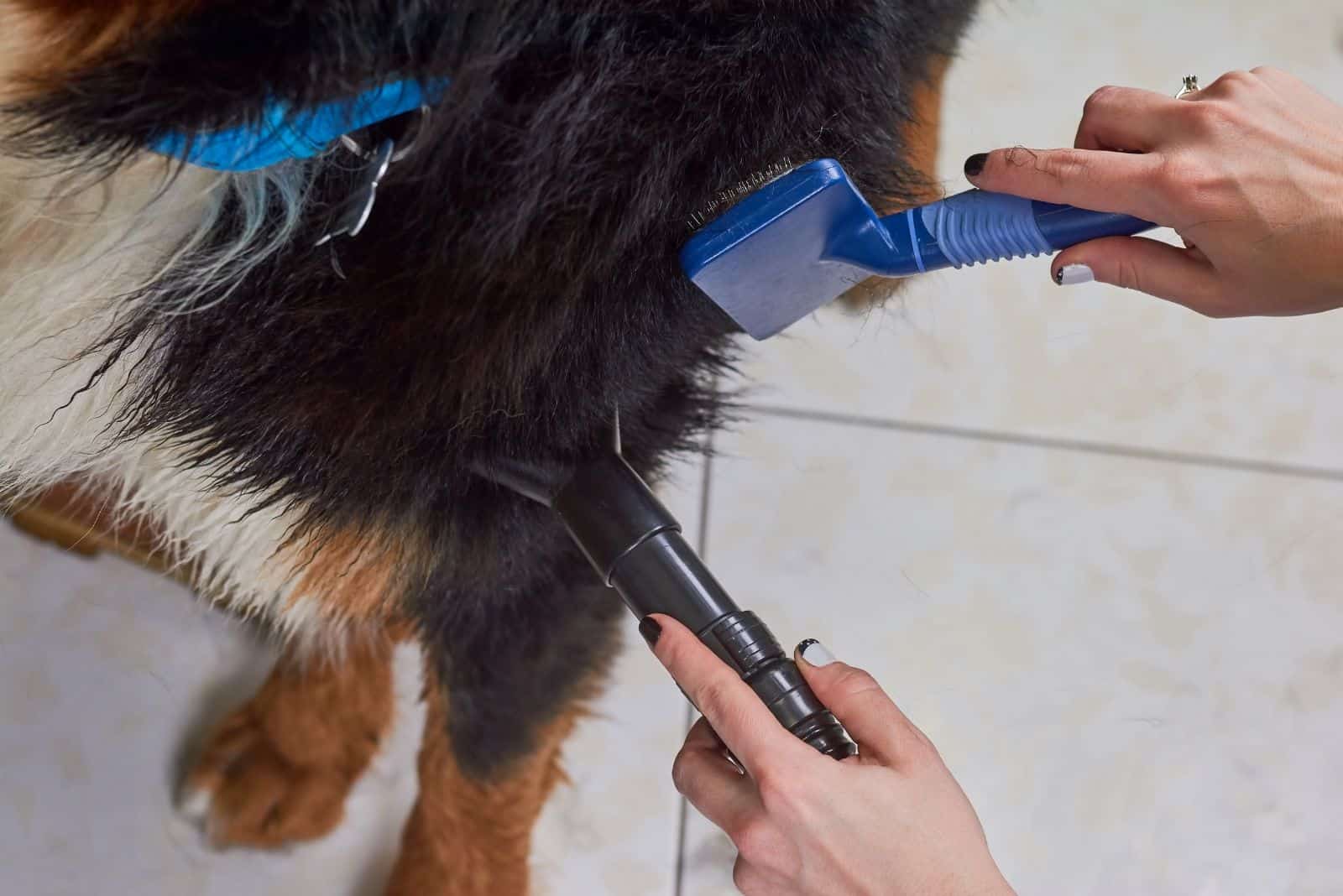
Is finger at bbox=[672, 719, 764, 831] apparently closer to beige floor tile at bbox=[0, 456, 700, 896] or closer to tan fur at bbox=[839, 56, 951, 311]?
tan fur at bbox=[839, 56, 951, 311]

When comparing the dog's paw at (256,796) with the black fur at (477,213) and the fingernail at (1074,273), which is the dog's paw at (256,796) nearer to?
the black fur at (477,213)

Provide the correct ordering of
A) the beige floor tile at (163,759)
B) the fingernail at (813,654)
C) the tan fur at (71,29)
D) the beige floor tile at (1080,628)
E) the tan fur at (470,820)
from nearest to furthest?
the tan fur at (71,29) < the fingernail at (813,654) < the tan fur at (470,820) < the beige floor tile at (163,759) < the beige floor tile at (1080,628)

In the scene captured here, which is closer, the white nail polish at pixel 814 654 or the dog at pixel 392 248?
the dog at pixel 392 248

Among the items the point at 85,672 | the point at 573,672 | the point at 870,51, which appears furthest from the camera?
the point at 85,672

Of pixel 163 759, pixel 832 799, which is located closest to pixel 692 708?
pixel 163 759

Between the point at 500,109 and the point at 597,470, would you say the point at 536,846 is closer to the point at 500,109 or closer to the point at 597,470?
the point at 597,470

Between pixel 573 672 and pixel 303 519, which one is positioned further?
pixel 573 672

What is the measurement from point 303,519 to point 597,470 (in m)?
0.16

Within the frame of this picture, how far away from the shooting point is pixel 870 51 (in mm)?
550

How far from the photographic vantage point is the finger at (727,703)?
1.84ft

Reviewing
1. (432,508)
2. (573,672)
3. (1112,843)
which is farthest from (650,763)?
(432,508)

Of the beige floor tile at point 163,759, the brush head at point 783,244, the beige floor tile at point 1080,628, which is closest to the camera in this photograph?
the brush head at point 783,244

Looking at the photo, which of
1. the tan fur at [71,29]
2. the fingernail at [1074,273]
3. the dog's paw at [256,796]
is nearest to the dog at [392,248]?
the tan fur at [71,29]

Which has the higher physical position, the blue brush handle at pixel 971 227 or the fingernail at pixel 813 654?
the blue brush handle at pixel 971 227
